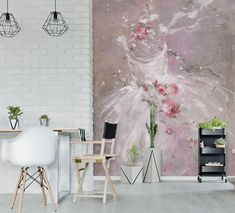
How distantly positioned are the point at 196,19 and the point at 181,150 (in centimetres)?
216

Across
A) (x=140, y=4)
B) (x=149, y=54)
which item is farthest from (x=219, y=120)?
(x=140, y=4)

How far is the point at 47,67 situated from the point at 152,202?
7.21ft

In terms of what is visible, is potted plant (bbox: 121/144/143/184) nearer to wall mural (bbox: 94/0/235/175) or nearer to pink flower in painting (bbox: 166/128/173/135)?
wall mural (bbox: 94/0/235/175)

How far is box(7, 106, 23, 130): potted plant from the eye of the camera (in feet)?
18.9

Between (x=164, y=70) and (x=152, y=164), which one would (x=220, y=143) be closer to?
(x=152, y=164)

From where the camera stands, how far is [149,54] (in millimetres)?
8211

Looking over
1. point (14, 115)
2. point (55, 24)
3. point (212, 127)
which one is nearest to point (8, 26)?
point (55, 24)

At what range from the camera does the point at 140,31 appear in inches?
325

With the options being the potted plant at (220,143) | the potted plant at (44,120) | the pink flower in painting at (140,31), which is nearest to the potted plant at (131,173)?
the potted plant at (220,143)

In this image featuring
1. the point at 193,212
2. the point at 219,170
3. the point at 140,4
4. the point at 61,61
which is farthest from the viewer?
the point at 140,4

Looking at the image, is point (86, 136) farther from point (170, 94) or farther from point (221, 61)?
point (221, 61)

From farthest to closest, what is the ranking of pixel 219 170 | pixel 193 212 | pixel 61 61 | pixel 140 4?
pixel 140 4 < pixel 219 170 < pixel 61 61 < pixel 193 212

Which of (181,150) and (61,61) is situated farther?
(181,150)

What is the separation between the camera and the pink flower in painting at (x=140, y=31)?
8.24 metres
